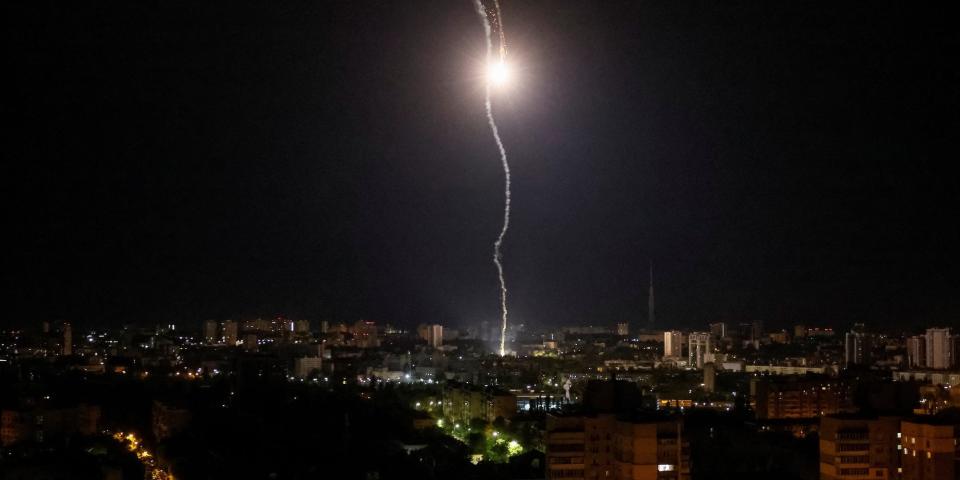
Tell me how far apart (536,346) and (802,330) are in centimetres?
865

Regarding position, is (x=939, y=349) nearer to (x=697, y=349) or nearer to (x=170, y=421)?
(x=697, y=349)

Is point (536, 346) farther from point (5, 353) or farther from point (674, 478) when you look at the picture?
point (674, 478)

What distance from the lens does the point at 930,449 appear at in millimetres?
6992

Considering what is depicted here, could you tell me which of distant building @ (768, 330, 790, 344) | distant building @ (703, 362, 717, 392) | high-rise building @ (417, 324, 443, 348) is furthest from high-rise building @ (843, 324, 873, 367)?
high-rise building @ (417, 324, 443, 348)

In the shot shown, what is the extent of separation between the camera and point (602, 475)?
7.01m

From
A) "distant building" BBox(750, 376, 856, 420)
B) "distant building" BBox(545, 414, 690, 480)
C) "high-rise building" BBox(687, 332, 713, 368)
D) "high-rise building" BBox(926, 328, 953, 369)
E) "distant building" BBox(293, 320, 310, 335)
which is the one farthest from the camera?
"distant building" BBox(293, 320, 310, 335)

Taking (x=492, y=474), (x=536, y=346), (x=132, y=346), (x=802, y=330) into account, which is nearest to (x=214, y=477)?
(x=492, y=474)

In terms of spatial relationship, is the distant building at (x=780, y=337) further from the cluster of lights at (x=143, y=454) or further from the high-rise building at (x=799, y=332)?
the cluster of lights at (x=143, y=454)

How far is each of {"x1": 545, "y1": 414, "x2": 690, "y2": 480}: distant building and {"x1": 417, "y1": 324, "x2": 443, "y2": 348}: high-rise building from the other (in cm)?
2533

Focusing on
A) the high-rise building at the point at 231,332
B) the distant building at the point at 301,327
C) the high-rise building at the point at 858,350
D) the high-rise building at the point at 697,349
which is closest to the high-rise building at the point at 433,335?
the distant building at the point at 301,327

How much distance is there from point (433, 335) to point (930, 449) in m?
28.2

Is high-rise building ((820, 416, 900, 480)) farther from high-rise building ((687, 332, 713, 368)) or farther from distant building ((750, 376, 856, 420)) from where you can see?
high-rise building ((687, 332, 713, 368))

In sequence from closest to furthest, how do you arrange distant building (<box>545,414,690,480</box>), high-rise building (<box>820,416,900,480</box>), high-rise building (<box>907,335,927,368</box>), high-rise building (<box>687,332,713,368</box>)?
distant building (<box>545,414,690,480</box>)
high-rise building (<box>820,416,900,480</box>)
high-rise building (<box>907,335,927,368</box>)
high-rise building (<box>687,332,713,368</box>)

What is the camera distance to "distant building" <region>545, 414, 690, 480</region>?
6.52 meters
